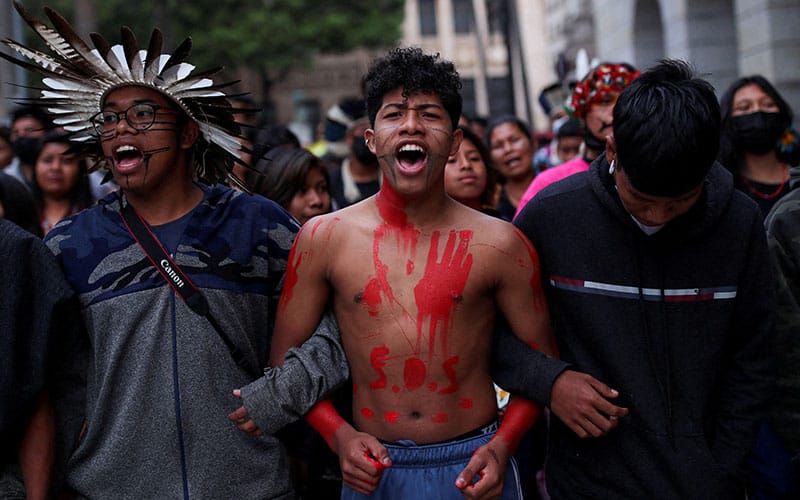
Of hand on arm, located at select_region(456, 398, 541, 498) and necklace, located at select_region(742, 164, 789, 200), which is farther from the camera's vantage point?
necklace, located at select_region(742, 164, 789, 200)

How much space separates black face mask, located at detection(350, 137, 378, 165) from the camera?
633 centimetres

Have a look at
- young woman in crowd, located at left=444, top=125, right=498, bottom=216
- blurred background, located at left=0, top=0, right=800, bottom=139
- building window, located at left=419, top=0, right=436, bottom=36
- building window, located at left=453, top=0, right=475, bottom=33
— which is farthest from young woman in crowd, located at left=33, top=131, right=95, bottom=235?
building window, located at left=419, top=0, right=436, bottom=36

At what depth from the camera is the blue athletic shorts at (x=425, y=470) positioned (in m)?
2.70

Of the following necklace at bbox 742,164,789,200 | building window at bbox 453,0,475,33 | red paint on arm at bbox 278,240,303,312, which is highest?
building window at bbox 453,0,475,33

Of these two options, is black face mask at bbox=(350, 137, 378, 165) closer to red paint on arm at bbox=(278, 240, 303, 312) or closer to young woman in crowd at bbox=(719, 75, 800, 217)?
young woman in crowd at bbox=(719, 75, 800, 217)

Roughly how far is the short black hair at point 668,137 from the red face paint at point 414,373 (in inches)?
33.7

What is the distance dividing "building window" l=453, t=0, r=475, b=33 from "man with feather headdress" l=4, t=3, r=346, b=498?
39358mm

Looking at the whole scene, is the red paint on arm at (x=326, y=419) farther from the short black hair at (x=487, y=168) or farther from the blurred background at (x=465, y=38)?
the short black hair at (x=487, y=168)

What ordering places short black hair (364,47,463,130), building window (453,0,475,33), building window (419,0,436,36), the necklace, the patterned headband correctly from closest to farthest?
short black hair (364,47,463,130) < the patterned headband < the necklace < building window (453,0,475,33) < building window (419,0,436,36)

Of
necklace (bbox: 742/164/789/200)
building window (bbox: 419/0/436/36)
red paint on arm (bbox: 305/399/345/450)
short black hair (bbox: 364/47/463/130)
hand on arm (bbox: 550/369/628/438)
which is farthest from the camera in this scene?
building window (bbox: 419/0/436/36)

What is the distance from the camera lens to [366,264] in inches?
111

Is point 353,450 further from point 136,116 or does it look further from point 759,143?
point 759,143

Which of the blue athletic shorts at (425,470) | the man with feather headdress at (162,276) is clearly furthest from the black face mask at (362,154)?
the blue athletic shorts at (425,470)

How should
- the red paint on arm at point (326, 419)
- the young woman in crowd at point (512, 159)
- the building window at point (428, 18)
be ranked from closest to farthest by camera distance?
the red paint on arm at point (326, 419) < the young woman in crowd at point (512, 159) < the building window at point (428, 18)
